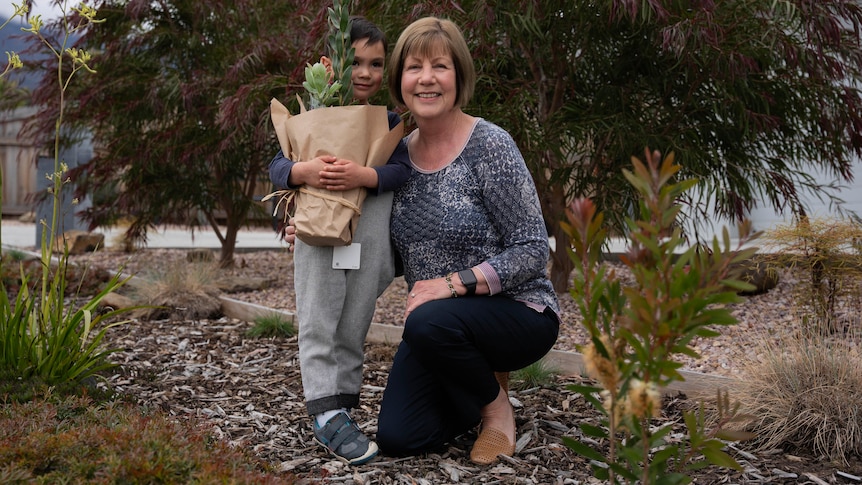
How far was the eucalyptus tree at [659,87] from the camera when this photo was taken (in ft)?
13.5

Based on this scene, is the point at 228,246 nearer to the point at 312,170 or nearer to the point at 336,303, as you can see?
the point at 336,303

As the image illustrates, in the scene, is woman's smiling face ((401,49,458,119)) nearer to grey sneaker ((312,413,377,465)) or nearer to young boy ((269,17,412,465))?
young boy ((269,17,412,465))

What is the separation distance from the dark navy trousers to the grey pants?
0.66ft

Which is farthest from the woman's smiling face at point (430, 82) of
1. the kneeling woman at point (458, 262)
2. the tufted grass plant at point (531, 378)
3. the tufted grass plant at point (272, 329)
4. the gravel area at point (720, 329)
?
the tufted grass plant at point (272, 329)

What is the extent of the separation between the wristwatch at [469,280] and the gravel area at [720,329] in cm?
62

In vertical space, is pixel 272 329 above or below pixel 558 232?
below

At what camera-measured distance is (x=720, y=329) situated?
4.18m

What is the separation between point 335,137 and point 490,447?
113 centimetres

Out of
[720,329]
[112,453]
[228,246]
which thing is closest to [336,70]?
[112,453]

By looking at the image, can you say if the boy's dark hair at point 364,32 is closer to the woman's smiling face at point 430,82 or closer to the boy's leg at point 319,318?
the woman's smiling face at point 430,82

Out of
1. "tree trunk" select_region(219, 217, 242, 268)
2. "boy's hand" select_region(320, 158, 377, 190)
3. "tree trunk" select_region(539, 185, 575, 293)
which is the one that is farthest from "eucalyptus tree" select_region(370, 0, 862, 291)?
"tree trunk" select_region(219, 217, 242, 268)

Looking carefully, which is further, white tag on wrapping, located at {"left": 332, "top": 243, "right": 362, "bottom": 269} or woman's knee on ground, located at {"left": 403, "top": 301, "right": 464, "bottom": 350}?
white tag on wrapping, located at {"left": 332, "top": 243, "right": 362, "bottom": 269}

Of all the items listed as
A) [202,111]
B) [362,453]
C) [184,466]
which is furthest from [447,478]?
[202,111]

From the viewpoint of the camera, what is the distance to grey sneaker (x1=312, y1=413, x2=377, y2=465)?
2.50 metres
